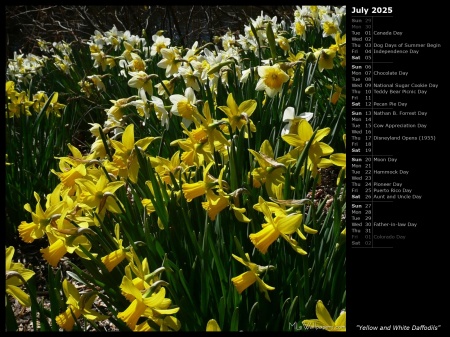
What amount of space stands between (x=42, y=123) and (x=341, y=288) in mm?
1956

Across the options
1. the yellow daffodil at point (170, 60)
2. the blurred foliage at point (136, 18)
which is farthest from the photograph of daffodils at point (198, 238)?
the blurred foliage at point (136, 18)

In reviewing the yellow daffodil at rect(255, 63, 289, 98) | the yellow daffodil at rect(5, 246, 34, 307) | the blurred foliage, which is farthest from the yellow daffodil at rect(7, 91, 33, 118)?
the blurred foliage

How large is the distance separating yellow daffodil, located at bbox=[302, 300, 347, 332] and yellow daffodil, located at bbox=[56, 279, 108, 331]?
498 millimetres

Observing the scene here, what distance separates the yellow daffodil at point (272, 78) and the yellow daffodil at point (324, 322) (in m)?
1.06

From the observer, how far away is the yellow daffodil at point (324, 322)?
102 centimetres

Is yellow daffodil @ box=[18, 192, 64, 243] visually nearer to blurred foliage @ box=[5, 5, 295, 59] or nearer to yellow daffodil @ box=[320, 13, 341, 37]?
yellow daffodil @ box=[320, 13, 341, 37]

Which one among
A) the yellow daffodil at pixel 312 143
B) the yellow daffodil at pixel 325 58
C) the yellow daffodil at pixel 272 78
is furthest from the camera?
the yellow daffodil at pixel 325 58

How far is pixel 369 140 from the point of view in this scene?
1.36 meters

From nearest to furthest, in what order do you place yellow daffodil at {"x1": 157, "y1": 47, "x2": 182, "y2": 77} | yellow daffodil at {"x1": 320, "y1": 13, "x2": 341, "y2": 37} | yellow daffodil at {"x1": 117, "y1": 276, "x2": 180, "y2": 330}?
yellow daffodil at {"x1": 117, "y1": 276, "x2": 180, "y2": 330} → yellow daffodil at {"x1": 157, "y1": 47, "x2": 182, "y2": 77} → yellow daffodil at {"x1": 320, "y1": 13, "x2": 341, "y2": 37}

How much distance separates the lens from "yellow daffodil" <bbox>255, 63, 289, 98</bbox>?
1.86 m

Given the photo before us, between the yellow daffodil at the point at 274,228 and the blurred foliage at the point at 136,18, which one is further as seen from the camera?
the blurred foliage at the point at 136,18

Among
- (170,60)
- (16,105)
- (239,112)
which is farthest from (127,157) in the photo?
(16,105)

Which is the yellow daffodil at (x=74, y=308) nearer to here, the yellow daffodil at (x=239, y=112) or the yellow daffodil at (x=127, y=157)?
the yellow daffodil at (x=127, y=157)

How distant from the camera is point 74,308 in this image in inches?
43.9
